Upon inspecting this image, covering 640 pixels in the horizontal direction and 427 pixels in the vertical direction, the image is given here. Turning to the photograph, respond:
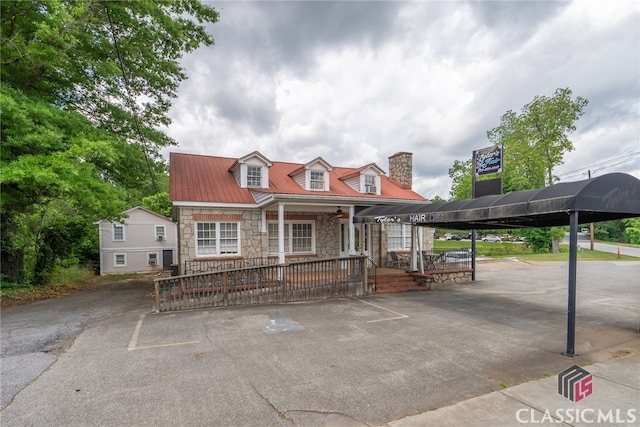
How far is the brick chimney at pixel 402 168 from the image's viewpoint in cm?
1811

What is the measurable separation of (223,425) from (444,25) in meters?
12.5

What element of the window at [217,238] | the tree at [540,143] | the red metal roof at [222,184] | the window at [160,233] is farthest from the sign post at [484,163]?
the window at [160,233]

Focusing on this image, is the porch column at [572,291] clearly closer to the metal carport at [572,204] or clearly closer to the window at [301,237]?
the metal carport at [572,204]

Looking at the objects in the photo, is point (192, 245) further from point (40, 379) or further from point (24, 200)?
point (40, 379)

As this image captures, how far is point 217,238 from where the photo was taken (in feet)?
40.9

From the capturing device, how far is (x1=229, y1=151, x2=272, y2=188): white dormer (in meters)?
14.1

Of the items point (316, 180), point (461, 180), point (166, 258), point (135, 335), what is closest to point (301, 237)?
point (316, 180)

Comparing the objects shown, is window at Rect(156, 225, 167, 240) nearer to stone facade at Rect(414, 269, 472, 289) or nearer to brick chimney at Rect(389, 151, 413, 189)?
brick chimney at Rect(389, 151, 413, 189)

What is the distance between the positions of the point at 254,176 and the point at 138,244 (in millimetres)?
18471

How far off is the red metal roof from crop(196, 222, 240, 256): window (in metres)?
1.07

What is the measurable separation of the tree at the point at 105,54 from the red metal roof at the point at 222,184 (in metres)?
1.81

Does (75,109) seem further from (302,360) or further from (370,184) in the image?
(302,360)

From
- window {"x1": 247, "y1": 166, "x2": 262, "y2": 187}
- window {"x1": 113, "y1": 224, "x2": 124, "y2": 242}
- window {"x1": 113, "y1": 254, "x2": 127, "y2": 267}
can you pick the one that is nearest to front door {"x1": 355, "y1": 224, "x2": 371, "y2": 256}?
window {"x1": 247, "y1": 166, "x2": 262, "y2": 187}

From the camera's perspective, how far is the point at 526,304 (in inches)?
370
